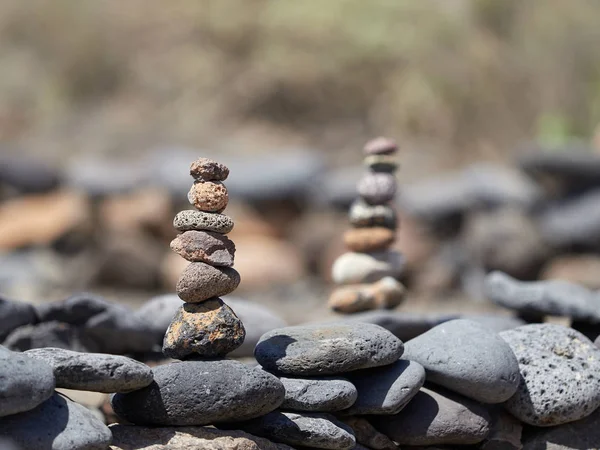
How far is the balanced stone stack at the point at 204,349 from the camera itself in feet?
10.7

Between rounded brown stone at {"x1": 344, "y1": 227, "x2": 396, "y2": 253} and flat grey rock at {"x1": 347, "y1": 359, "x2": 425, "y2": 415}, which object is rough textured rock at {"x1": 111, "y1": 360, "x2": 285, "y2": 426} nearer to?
flat grey rock at {"x1": 347, "y1": 359, "x2": 425, "y2": 415}

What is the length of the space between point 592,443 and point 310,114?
13.1 meters

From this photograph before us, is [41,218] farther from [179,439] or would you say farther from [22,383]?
[22,383]

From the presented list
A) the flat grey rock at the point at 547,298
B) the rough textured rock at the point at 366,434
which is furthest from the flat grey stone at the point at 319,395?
the flat grey rock at the point at 547,298

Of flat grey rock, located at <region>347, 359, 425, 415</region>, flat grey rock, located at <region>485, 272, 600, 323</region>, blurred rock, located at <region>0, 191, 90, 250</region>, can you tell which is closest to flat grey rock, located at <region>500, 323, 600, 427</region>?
flat grey rock, located at <region>485, 272, 600, 323</region>

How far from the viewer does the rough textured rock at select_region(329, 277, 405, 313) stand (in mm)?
5129

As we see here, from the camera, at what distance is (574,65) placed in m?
14.1

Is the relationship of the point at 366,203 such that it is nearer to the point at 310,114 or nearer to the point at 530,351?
the point at 530,351

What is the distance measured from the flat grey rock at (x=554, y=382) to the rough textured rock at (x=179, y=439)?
122cm

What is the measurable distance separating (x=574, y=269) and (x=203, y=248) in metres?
6.89

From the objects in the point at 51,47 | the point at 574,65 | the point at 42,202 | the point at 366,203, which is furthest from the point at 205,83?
the point at 366,203

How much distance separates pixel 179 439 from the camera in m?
3.23

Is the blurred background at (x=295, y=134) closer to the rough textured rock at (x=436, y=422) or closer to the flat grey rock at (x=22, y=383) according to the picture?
the rough textured rock at (x=436, y=422)

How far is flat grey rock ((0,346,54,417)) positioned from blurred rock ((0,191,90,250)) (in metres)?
8.93
